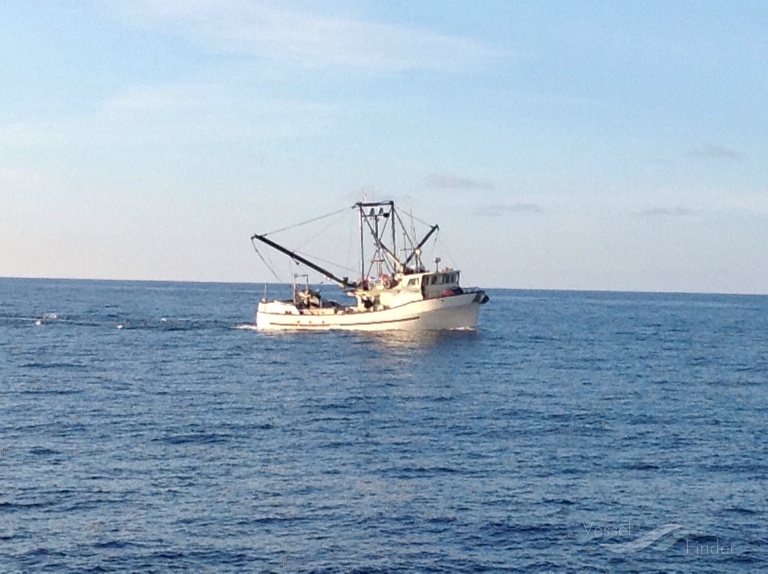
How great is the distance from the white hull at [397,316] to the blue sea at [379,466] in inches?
773

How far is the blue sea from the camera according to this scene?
29.8 metres

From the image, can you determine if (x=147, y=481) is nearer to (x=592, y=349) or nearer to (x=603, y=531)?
(x=603, y=531)

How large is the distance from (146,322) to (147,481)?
93408 mm

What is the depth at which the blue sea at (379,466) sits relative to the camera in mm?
29797

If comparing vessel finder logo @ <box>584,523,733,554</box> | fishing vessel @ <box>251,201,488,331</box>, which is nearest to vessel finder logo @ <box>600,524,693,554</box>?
vessel finder logo @ <box>584,523,733,554</box>

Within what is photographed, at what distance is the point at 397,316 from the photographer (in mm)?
101375

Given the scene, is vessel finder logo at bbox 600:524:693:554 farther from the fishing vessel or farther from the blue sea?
the fishing vessel

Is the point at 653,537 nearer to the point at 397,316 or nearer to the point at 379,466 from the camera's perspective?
the point at 379,466

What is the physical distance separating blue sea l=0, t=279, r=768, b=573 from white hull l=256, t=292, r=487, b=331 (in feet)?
64.4

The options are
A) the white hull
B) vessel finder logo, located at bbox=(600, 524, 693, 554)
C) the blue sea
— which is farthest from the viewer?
the white hull

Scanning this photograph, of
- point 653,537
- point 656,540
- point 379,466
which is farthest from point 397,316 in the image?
point 656,540

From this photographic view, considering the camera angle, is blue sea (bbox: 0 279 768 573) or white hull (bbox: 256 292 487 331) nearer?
blue sea (bbox: 0 279 768 573)

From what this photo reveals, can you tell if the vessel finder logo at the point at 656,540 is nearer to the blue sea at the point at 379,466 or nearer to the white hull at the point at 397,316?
the blue sea at the point at 379,466

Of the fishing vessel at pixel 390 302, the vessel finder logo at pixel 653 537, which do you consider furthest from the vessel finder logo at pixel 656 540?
the fishing vessel at pixel 390 302
